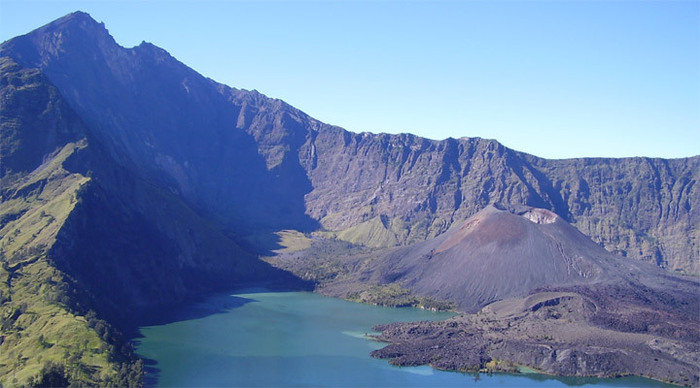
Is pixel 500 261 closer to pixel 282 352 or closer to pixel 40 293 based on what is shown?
pixel 282 352

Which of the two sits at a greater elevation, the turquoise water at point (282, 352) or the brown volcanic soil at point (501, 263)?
the brown volcanic soil at point (501, 263)

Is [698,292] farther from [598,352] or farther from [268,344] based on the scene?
[268,344]

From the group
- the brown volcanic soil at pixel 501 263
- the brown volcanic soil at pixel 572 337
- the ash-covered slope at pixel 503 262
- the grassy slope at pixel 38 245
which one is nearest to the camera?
the grassy slope at pixel 38 245

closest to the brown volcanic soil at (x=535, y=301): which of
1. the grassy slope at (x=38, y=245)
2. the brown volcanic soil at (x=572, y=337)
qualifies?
the brown volcanic soil at (x=572, y=337)

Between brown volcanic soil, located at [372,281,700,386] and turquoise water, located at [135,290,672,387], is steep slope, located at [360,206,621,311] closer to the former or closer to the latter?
brown volcanic soil, located at [372,281,700,386]

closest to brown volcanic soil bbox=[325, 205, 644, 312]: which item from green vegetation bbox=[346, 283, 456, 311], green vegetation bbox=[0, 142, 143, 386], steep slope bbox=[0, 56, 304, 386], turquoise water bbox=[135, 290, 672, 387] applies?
green vegetation bbox=[346, 283, 456, 311]

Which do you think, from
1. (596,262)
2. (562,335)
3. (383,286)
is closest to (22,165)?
(383,286)

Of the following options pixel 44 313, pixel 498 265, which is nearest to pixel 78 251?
pixel 44 313

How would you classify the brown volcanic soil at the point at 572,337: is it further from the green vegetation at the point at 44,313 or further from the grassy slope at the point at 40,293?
the grassy slope at the point at 40,293
